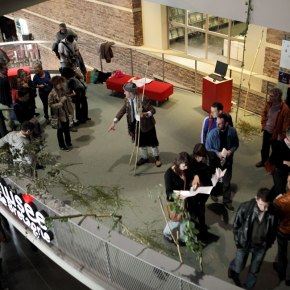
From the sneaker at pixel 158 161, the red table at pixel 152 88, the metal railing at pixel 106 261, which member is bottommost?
the sneaker at pixel 158 161

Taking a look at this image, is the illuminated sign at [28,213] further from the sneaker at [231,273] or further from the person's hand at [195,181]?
the sneaker at [231,273]

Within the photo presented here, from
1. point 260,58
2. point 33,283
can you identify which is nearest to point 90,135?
point 33,283

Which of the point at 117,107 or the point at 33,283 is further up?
the point at 117,107

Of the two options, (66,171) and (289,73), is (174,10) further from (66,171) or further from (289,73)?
(66,171)

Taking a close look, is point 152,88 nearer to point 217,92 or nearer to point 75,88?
point 217,92

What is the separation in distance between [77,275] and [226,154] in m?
2.59

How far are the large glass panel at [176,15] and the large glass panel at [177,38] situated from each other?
0.22m

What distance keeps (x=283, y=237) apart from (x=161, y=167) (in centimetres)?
303

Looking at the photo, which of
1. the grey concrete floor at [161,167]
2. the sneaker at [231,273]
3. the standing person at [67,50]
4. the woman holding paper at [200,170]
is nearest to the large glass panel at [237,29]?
the grey concrete floor at [161,167]

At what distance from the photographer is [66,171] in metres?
7.25

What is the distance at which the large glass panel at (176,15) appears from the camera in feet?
40.2

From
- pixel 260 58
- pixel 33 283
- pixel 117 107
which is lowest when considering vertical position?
pixel 33 283

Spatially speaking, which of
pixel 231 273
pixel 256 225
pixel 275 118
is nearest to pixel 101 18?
pixel 275 118

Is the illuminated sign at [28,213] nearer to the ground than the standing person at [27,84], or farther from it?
nearer to the ground
